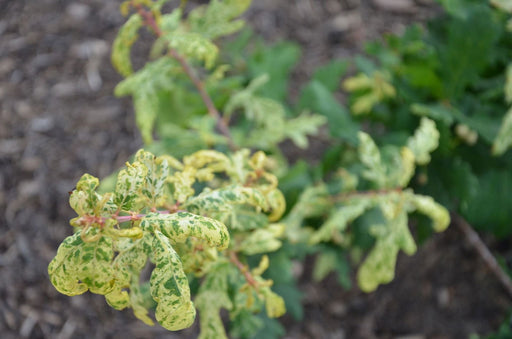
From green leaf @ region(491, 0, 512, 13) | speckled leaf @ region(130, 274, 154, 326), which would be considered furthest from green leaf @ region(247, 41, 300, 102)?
speckled leaf @ region(130, 274, 154, 326)

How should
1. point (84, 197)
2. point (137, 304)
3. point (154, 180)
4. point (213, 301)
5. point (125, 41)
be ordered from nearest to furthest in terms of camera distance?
point (84, 197), point (154, 180), point (137, 304), point (213, 301), point (125, 41)

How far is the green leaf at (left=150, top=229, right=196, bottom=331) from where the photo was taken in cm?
72

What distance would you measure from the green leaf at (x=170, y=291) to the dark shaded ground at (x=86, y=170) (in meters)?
1.26

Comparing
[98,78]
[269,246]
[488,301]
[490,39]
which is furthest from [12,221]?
[488,301]

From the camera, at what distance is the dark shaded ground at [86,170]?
6.41 ft

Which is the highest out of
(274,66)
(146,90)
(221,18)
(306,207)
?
(221,18)

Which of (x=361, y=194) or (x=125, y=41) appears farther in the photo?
(x=361, y=194)

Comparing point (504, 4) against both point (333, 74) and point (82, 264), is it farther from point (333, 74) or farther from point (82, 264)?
point (82, 264)

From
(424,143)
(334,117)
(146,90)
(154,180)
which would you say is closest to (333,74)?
(334,117)

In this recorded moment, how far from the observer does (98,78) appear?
91.5 inches

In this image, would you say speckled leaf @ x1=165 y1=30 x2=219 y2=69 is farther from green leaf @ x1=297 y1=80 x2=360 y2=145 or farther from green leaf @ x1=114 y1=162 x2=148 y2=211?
green leaf @ x1=297 y1=80 x2=360 y2=145

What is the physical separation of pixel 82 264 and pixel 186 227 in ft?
0.57

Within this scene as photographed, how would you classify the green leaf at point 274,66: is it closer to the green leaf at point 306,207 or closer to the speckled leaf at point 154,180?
the green leaf at point 306,207

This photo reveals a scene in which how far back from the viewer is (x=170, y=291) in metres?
0.72
